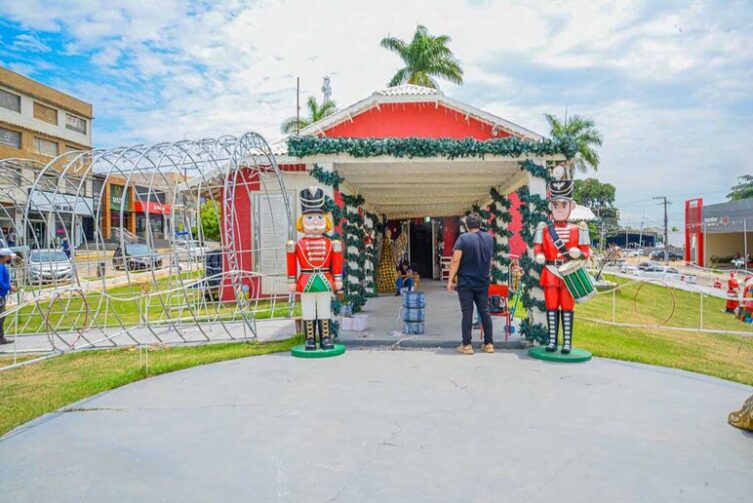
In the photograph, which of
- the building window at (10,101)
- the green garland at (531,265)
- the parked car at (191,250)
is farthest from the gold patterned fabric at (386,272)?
the building window at (10,101)

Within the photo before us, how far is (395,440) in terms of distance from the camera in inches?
142

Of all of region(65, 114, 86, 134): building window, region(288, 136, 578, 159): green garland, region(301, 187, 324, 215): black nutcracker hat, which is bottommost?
region(301, 187, 324, 215): black nutcracker hat

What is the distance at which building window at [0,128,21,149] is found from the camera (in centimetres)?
2697

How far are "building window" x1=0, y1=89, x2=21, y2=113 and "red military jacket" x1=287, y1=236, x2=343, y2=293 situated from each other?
2920 centimetres

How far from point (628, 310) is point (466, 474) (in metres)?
13.1

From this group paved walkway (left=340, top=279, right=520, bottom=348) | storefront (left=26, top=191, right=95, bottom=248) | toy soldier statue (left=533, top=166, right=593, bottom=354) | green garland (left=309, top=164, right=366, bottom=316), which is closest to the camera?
toy soldier statue (left=533, top=166, right=593, bottom=354)

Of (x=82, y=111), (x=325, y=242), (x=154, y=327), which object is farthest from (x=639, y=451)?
(x=82, y=111)

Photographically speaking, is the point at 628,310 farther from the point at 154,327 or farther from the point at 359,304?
the point at 154,327

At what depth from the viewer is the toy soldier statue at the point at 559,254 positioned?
612 centimetres

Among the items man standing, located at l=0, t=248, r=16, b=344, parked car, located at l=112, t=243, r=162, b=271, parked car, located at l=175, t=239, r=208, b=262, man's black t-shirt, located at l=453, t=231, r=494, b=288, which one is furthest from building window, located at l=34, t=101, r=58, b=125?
man's black t-shirt, located at l=453, t=231, r=494, b=288

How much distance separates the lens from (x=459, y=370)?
5617mm

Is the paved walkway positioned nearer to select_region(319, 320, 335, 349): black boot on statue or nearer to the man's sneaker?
the man's sneaker

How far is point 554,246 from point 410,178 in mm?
3072

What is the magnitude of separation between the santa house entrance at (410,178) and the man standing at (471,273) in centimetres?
77
